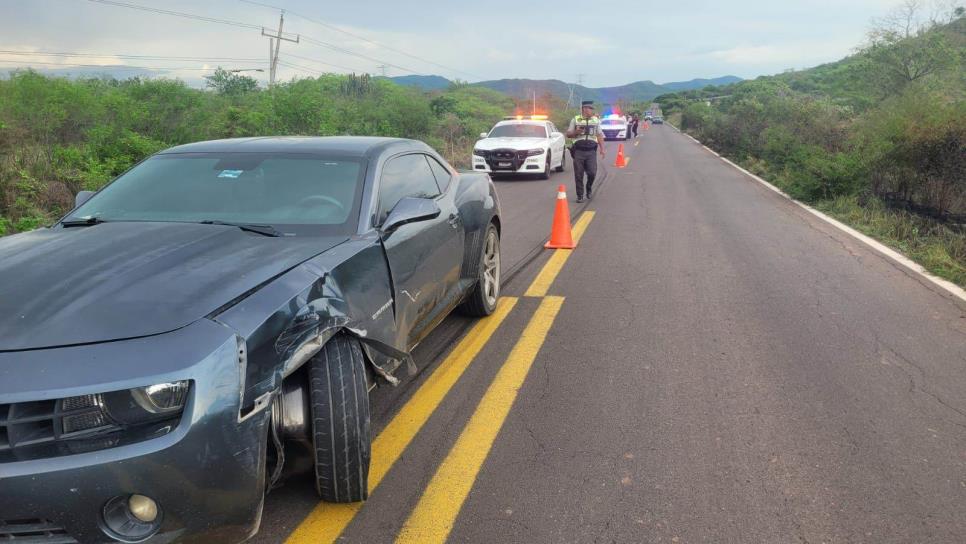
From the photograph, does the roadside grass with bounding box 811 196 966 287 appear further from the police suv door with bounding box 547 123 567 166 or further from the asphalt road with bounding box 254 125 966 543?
the police suv door with bounding box 547 123 567 166

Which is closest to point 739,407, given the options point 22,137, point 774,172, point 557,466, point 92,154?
point 557,466

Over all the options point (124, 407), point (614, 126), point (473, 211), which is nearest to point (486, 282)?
point (473, 211)

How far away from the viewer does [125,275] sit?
2.56m

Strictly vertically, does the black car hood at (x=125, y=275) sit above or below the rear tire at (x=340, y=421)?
above

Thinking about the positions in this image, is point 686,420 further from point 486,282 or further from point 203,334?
point 203,334

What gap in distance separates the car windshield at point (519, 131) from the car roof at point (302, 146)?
47.6ft

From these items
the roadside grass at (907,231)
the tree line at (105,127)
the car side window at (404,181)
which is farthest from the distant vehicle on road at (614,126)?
the car side window at (404,181)

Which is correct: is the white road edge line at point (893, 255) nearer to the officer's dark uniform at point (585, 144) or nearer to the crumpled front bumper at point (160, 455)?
the officer's dark uniform at point (585, 144)

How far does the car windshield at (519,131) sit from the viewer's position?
18547 mm

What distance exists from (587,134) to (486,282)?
7706mm

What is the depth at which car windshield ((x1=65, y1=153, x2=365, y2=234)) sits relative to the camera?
346 cm

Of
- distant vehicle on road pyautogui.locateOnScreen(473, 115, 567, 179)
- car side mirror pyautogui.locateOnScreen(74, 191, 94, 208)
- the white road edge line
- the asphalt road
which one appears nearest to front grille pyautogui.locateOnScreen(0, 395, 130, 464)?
the asphalt road

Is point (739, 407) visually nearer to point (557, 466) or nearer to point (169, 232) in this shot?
point (557, 466)

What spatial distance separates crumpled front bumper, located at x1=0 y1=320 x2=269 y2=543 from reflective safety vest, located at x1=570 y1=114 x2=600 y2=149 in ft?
35.9
